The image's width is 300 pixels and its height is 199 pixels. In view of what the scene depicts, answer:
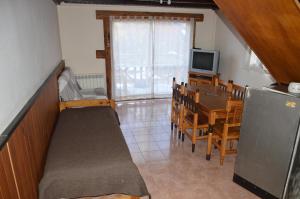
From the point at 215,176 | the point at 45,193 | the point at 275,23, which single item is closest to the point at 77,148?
the point at 45,193

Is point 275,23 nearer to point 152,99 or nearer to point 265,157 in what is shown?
point 265,157

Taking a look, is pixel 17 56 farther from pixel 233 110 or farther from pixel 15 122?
pixel 233 110

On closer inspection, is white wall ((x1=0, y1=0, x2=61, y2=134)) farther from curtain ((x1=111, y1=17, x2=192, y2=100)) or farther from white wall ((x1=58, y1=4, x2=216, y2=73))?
curtain ((x1=111, y1=17, x2=192, y2=100))

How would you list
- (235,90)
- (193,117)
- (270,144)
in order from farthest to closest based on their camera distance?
(235,90)
(193,117)
(270,144)

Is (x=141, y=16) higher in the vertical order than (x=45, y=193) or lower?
higher

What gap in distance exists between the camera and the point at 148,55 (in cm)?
533

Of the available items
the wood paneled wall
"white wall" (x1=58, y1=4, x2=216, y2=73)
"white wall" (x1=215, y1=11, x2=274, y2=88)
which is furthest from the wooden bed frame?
"white wall" (x1=215, y1=11, x2=274, y2=88)

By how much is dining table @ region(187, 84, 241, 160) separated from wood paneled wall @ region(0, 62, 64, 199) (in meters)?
1.80

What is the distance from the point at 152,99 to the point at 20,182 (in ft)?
14.0

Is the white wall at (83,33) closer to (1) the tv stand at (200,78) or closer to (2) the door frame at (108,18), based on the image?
(2) the door frame at (108,18)

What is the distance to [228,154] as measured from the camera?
297cm

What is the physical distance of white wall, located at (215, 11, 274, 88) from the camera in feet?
→ 14.4

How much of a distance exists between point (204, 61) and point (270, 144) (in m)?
3.32

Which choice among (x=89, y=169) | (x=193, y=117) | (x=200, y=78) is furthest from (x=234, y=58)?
(x=89, y=169)
